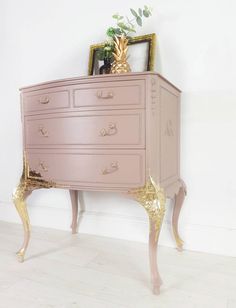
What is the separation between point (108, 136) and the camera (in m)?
1.23

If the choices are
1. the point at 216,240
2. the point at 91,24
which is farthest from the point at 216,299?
the point at 91,24

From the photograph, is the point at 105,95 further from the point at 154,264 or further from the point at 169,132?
the point at 154,264

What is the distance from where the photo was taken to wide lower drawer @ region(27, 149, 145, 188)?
1.20 m

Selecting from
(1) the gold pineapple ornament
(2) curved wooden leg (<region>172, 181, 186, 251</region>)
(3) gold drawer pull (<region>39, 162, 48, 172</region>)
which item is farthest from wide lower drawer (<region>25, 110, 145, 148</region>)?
(2) curved wooden leg (<region>172, 181, 186, 251</region>)

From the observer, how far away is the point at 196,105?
5.33 ft

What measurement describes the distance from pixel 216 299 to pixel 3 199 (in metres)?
1.88

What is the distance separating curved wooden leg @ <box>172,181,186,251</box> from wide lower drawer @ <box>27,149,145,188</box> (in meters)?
0.51

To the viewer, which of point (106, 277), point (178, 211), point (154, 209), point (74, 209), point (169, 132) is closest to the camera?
point (154, 209)

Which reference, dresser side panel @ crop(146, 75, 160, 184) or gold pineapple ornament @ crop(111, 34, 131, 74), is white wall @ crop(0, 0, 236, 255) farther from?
dresser side panel @ crop(146, 75, 160, 184)

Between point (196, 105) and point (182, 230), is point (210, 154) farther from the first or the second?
point (182, 230)

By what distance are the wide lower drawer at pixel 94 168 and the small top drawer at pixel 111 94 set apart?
8.5 inches

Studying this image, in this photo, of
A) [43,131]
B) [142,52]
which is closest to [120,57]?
[142,52]

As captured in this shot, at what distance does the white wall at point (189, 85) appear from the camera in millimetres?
1549

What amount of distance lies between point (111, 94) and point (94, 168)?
1.16ft
